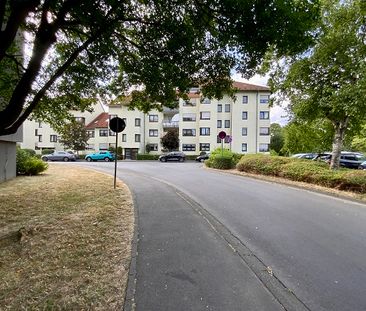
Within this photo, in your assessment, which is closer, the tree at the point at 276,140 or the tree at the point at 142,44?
the tree at the point at 142,44

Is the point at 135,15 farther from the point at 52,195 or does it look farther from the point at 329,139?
the point at 329,139

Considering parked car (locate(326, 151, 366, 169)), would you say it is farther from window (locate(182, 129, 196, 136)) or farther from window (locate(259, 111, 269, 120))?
window (locate(182, 129, 196, 136))

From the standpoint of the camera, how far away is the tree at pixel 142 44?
629 centimetres

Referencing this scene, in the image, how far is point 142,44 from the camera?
9.16 m

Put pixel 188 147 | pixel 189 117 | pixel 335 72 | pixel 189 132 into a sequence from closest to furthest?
pixel 335 72 → pixel 188 147 → pixel 189 132 → pixel 189 117

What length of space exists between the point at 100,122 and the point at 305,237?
59852mm

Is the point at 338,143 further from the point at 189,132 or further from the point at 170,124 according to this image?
the point at 170,124

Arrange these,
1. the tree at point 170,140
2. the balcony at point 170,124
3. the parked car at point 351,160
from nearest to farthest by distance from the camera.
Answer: the parked car at point 351,160 < the tree at point 170,140 < the balcony at point 170,124

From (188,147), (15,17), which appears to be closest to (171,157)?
(188,147)

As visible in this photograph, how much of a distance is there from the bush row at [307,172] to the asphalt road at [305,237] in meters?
1.44

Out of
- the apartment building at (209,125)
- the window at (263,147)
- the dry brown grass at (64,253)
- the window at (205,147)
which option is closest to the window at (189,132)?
the apartment building at (209,125)

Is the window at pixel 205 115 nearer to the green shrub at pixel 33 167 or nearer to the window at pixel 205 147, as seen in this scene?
the window at pixel 205 147

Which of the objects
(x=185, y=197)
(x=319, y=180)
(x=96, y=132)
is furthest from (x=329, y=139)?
(x=96, y=132)

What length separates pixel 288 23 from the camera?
620cm
